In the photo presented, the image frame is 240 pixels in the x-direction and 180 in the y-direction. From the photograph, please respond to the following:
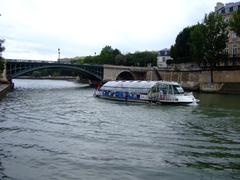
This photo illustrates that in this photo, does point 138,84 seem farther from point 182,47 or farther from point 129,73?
point 129,73

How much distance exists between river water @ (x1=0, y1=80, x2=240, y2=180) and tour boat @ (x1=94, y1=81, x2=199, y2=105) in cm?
1319

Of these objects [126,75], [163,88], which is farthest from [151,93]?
[126,75]

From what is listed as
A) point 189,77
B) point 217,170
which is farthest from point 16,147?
point 189,77

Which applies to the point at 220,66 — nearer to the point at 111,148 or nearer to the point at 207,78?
the point at 207,78

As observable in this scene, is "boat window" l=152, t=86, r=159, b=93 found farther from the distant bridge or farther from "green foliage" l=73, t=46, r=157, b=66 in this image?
"green foliage" l=73, t=46, r=157, b=66

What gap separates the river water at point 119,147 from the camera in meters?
15.6

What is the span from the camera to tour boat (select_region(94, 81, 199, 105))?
45.5 m

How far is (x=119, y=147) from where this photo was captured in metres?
20.1

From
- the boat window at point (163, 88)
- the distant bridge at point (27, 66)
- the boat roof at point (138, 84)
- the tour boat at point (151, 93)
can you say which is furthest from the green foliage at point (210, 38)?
the boat window at point (163, 88)

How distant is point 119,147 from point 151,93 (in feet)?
93.1

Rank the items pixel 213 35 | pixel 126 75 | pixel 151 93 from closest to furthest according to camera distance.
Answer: pixel 151 93, pixel 213 35, pixel 126 75

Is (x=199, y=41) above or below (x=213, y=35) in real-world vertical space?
below

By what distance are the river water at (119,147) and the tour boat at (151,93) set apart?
13188 millimetres

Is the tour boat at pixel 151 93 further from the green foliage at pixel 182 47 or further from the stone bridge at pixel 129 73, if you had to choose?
the green foliage at pixel 182 47
